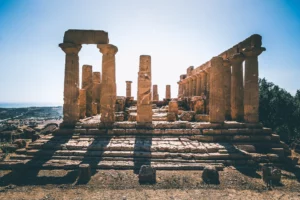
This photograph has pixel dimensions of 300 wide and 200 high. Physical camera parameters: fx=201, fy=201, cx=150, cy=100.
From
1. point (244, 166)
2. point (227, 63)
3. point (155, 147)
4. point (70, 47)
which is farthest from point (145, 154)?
point (227, 63)

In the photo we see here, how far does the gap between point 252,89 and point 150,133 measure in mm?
6774

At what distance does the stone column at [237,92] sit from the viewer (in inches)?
563

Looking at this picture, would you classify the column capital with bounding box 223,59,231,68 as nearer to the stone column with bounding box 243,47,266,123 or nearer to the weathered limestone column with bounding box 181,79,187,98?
the stone column with bounding box 243,47,266,123

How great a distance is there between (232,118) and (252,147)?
189 inches

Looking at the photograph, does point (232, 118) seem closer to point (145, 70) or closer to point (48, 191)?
point (145, 70)

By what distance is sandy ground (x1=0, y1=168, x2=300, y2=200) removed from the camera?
6.11 meters

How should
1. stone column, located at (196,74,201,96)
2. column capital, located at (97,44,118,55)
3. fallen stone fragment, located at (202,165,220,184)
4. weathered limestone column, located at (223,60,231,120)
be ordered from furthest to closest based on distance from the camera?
stone column, located at (196,74,201,96) → weathered limestone column, located at (223,60,231,120) → column capital, located at (97,44,118,55) → fallen stone fragment, located at (202,165,220,184)

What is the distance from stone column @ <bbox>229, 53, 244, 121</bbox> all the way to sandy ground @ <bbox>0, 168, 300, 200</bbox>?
6.68m

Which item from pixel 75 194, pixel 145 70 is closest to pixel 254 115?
pixel 145 70

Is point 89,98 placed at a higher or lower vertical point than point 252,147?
higher

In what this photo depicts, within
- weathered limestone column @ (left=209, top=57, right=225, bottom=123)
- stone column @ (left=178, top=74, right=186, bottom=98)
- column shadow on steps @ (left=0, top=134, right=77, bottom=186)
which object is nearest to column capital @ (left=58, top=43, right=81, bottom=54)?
column shadow on steps @ (left=0, top=134, right=77, bottom=186)

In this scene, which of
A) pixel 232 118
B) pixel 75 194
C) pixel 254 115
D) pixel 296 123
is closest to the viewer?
pixel 75 194

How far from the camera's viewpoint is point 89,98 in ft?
58.3

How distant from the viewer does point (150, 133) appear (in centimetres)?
1130
